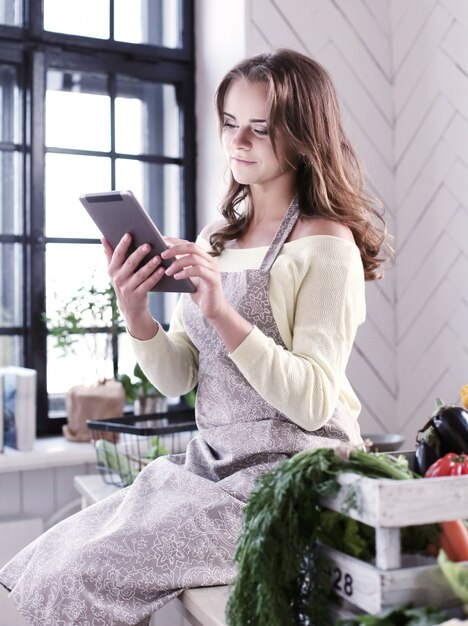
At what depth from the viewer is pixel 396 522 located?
0.86m

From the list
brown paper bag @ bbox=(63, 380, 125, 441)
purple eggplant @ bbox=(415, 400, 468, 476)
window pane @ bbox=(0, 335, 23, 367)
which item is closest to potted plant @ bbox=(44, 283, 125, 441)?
brown paper bag @ bbox=(63, 380, 125, 441)

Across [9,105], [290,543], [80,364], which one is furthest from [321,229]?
[9,105]

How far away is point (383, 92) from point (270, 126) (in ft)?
4.35

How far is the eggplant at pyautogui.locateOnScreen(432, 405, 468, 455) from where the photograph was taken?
3.73ft

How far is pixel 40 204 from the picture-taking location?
2.55 m

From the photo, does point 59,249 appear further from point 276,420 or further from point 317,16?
point 276,420

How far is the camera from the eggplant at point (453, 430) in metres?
1.14

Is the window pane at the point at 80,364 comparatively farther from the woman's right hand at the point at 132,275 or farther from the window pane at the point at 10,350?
the woman's right hand at the point at 132,275

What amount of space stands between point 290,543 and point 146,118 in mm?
2074

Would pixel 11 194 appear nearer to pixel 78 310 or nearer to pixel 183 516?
pixel 78 310

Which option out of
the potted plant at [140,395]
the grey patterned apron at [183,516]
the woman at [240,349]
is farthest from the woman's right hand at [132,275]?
the potted plant at [140,395]

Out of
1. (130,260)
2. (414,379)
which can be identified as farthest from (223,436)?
(414,379)

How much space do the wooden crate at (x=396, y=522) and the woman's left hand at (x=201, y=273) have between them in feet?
1.46

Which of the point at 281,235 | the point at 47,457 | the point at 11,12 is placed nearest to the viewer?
the point at 281,235
